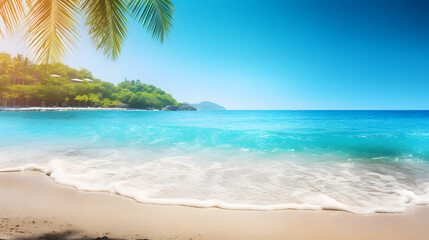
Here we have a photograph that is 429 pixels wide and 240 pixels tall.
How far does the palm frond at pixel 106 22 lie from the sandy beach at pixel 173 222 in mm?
3171

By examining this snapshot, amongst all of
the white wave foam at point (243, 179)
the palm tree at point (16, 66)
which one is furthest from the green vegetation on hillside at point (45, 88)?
the white wave foam at point (243, 179)

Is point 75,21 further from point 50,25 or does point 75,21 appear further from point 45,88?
point 45,88

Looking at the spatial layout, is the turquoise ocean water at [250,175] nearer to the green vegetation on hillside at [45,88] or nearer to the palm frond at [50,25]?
the palm frond at [50,25]

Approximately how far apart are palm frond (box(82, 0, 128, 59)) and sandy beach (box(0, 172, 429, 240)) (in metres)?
3.17

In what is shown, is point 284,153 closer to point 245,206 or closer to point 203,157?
point 203,157

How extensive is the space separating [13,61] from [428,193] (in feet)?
206

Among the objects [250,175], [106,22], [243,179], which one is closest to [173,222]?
[243,179]

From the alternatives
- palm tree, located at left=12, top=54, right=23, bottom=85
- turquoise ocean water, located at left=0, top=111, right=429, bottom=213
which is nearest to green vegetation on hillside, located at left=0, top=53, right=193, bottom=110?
palm tree, located at left=12, top=54, right=23, bottom=85

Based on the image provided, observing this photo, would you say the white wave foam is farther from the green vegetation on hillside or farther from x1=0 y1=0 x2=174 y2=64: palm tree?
the green vegetation on hillside

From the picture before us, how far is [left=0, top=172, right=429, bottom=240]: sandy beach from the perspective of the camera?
2.11 metres

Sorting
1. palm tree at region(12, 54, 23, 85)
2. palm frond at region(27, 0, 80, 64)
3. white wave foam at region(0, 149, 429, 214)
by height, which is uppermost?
palm tree at region(12, 54, 23, 85)

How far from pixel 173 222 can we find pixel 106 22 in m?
3.94

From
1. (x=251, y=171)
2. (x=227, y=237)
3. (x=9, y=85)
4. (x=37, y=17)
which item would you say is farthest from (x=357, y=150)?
(x=9, y=85)

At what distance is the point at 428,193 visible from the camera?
3.47 m
